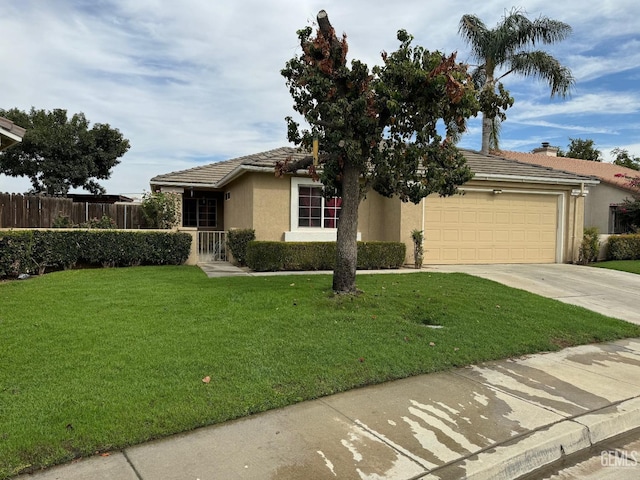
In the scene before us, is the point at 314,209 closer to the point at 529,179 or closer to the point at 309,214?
the point at 309,214

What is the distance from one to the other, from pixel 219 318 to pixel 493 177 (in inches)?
442

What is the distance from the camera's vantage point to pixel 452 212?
14.5 m

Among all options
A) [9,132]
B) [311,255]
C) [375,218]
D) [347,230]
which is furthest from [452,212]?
[9,132]

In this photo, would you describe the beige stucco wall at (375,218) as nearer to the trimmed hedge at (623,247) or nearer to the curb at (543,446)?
the trimmed hedge at (623,247)

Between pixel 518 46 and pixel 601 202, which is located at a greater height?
pixel 518 46

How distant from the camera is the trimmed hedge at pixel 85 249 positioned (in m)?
10.5

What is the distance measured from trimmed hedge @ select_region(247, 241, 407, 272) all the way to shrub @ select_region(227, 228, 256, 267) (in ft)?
3.31

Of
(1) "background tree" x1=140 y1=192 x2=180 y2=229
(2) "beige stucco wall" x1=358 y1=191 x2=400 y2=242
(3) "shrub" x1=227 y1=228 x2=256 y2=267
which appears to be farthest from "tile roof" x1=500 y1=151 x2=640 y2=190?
(1) "background tree" x1=140 y1=192 x2=180 y2=229

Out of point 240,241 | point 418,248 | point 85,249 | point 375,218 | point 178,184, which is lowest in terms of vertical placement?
point 85,249

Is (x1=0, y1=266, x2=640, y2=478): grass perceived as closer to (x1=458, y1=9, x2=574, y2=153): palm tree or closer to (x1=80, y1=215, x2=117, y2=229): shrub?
(x1=80, y1=215, x2=117, y2=229): shrub

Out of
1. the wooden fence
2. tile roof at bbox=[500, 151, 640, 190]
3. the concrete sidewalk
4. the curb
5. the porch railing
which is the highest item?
tile roof at bbox=[500, 151, 640, 190]

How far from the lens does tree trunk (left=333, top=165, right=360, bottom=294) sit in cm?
769

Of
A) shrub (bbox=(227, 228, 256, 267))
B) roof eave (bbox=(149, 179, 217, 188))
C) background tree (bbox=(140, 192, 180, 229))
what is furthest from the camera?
roof eave (bbox=(149, 179, 217, 188))

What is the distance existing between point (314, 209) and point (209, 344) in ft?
29.2
